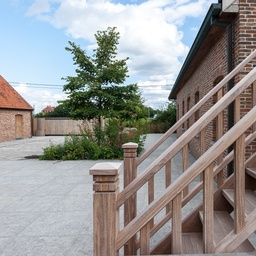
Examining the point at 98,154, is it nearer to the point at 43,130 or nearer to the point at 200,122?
the point at 200,122

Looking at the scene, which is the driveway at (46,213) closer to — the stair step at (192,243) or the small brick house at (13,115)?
the stair step at (192,243)

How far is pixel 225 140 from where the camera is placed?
129cm

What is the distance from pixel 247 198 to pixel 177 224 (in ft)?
3.68

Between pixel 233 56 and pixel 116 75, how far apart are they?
19.9ft

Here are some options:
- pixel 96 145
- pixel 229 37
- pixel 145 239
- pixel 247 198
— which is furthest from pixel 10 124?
pixel 145 239

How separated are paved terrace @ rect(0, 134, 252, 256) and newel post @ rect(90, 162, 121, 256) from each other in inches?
55.7

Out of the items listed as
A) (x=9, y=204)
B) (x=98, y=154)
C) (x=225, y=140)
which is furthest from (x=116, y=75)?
(x=225, y=140)

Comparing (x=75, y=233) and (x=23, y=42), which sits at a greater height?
(x=23, y=42)

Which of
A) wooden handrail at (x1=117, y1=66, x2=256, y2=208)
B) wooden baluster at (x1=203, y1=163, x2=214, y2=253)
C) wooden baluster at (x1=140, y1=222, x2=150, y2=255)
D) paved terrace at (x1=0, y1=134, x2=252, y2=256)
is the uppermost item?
wooden handrail at (x1=117, y1=66, x2=256, y2=208)

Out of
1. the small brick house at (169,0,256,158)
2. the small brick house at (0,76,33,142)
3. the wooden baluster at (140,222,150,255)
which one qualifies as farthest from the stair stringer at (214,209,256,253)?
the small brick house at (0,76,33,142)

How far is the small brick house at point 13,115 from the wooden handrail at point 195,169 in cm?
1894

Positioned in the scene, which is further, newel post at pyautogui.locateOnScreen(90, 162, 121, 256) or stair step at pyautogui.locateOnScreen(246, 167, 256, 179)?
stair step at pyautogui.locateOnScreen(246, 167, 256, 179)

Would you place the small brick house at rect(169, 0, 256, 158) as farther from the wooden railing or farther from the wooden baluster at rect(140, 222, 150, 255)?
the wooden baluster at rect(140, 222, 150, 255)

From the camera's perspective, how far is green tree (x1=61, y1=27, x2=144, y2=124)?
33.0ft
